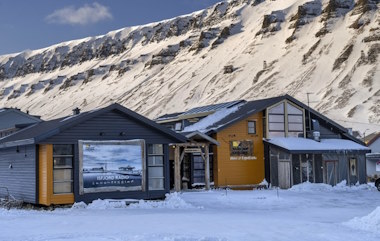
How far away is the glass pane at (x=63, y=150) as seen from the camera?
23.1m

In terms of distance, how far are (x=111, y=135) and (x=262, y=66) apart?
119002 millimetres

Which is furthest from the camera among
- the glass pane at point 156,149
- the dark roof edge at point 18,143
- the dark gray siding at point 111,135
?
the glass pane at point 156,149

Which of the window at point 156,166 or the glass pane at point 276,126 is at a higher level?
the glass pane at point 276,126

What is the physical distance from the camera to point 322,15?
6107 inches

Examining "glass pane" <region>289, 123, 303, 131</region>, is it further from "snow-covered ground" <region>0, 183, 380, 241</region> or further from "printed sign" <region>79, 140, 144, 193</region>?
"printed sign" <region>79, 140, 144, 193</region>

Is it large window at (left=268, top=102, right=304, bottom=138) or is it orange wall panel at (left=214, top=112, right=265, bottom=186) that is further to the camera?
large window at (left=268, top=102, right=304, bottom=138)

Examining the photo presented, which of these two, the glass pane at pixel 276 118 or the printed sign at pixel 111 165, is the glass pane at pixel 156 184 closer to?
the printed sign at pixel 111 165

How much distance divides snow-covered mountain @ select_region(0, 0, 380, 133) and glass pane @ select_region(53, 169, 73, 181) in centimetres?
7336

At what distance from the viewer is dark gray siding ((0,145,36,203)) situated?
2372cm

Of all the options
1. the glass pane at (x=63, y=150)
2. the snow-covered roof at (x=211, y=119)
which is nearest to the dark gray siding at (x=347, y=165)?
the snow-covered roof at (x=211, y=119)

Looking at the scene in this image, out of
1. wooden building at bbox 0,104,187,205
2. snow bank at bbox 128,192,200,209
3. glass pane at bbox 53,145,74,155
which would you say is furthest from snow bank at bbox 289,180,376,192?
glass pane at bbox 53,145,74,155

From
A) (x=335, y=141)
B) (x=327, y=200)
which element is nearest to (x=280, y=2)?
(x=335, y=141)

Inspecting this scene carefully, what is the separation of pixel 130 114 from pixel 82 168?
3096 millimetres

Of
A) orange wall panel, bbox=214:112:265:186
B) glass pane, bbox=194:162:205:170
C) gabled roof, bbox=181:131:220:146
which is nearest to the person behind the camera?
gabled roof, bbox=181:131:220:146
